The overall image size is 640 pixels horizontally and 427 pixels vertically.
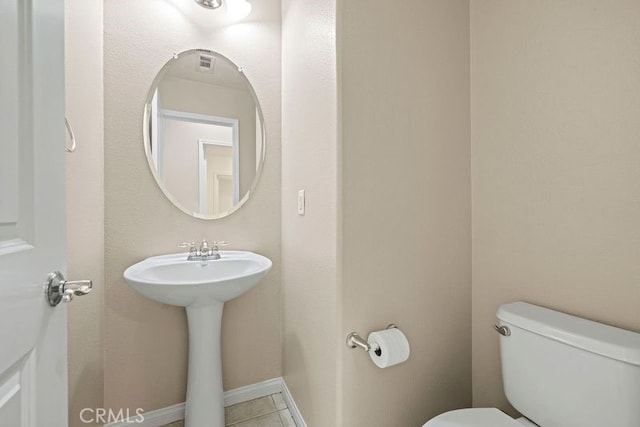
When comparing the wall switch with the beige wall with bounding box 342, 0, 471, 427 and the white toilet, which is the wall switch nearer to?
the beige wall with bounding box 342, 0, 471, 427

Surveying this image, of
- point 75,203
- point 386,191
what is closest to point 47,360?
point 75,203

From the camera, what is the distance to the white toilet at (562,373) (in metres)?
0.76

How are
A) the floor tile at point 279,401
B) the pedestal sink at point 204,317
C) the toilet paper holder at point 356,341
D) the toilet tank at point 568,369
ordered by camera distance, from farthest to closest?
the floor tile at point 279,401, the pedestal sink at point 204,317, the toilet paper holder at point 356,341, the toilet tank at point 568,369

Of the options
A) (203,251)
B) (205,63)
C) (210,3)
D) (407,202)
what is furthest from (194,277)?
(210,3)

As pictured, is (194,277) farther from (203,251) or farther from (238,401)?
(238,401)

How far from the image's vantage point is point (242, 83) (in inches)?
64.0

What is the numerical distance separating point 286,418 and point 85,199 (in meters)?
1.43

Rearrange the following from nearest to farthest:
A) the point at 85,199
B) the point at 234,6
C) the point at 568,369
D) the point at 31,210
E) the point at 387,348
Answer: the point at 31,210, the point at 568,369, the point at 387,348, the point at 85,199, the point at 234,6

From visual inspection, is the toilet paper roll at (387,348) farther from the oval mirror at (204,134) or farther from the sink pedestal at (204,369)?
the oval mirror at (204,134)

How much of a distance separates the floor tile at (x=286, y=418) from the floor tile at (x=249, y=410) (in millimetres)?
56

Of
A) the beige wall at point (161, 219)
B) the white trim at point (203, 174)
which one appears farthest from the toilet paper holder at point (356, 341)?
the white trim at point (203, 174)

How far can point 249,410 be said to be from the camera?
1.55 meters

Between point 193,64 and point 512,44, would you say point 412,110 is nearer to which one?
point 512,44

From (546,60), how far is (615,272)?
78cm
